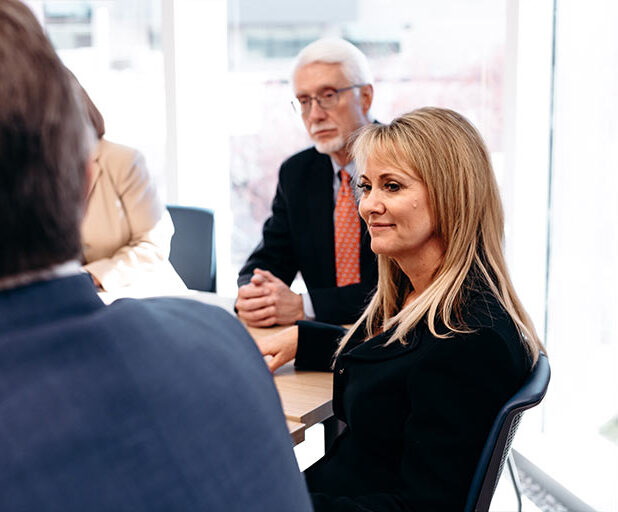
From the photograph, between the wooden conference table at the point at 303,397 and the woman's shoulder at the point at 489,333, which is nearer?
the woman's shoulder at the point at 489,333

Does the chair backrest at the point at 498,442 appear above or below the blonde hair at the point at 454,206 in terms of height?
below

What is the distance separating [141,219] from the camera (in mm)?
2764

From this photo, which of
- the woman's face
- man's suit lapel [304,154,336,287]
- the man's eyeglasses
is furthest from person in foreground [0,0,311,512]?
the man's eyeglasses

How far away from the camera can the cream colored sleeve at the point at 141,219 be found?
Answer: 2.63 m

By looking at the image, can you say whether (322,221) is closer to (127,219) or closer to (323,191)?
(323,191)

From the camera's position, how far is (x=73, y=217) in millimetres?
644

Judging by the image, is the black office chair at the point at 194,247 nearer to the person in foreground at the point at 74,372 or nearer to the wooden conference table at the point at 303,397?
the wooden conference table at the point at 303,397

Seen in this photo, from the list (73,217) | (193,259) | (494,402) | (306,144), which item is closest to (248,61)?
(306,144)

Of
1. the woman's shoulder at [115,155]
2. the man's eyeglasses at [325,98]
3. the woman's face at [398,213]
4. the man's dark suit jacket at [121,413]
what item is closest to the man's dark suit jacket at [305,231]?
the man's eyeglasses at [325,98]

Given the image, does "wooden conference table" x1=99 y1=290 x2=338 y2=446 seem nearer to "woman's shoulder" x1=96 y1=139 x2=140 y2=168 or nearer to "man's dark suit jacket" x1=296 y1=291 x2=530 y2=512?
"man's dark suit jacket" x1=296 y1=291 x2=530 y2=512

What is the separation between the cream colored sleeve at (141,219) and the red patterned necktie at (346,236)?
596 millimetres

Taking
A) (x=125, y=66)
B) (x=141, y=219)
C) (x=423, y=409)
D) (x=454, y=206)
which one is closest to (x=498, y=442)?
(x=423, y=409)

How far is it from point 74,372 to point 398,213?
107cm

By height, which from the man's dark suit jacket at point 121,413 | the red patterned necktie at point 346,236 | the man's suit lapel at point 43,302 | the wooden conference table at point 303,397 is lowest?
the wooden conference table at point 303,397
